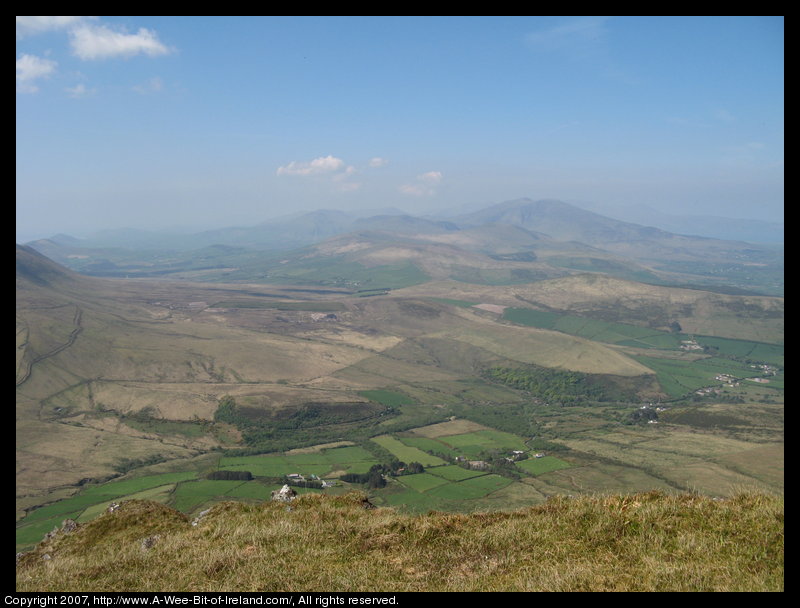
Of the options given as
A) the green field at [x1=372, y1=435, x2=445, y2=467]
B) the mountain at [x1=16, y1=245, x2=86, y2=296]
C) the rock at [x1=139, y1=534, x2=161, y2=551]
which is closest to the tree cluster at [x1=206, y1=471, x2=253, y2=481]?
the green field at [x1=372, y1=435, x2=445, y2=467]

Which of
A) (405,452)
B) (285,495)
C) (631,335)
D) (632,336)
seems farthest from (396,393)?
(631,335)

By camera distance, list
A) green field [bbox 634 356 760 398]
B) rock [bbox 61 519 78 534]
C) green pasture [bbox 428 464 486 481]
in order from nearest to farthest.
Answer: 1. rock [bbox 61 519 78 534]
2. green pasture [bbox 428 464 486 481]
3. green field [bbox 634 356 760 398]

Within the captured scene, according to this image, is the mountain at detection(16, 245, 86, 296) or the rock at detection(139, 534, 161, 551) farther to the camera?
the mountain at detection(16, 245, 86, 296)

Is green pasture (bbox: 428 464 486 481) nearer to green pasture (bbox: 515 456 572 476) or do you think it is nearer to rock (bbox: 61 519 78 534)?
green pasture (bbox: 515 456 572 476)

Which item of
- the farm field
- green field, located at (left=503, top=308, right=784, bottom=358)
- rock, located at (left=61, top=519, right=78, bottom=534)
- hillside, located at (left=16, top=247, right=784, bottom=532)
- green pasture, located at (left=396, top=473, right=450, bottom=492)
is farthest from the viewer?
the farm field

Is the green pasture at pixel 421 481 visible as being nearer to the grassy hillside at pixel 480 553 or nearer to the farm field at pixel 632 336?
the grassy hillside at pixel 480 553
